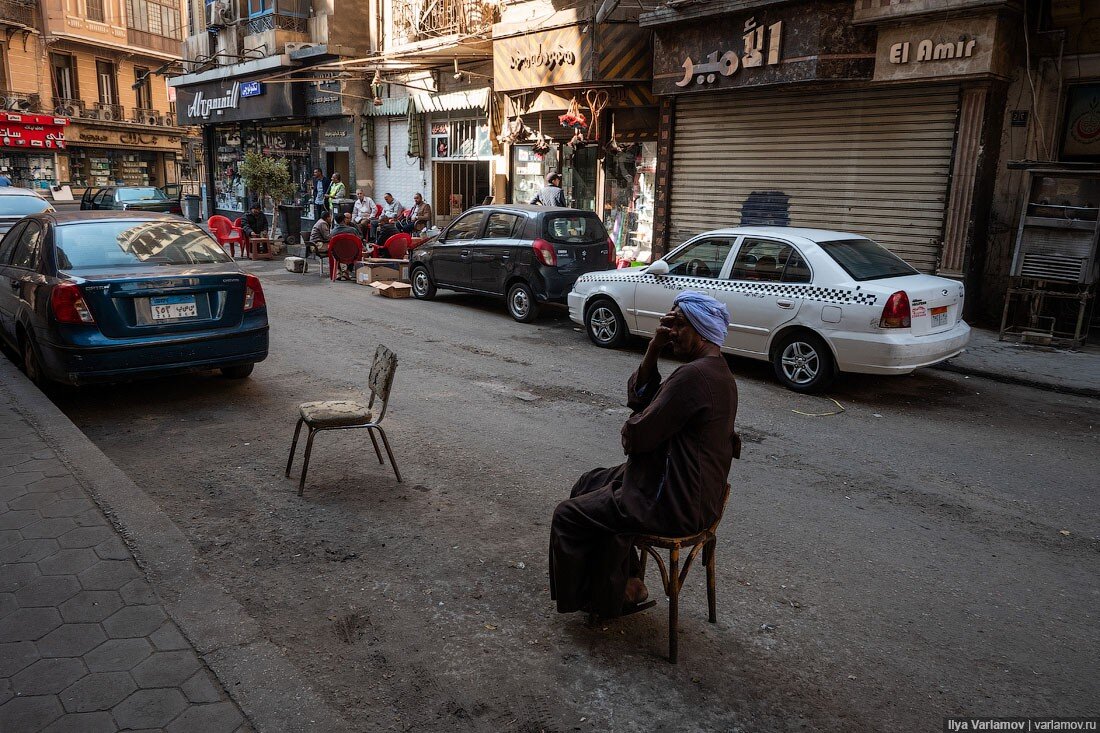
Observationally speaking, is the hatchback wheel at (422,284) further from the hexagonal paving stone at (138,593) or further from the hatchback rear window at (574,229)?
the hexagonal paving stone at (138,593)

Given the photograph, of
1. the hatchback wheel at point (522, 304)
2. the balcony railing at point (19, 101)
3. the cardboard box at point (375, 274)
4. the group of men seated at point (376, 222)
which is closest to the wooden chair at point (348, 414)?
the hatchback wheel at point (522, 304)

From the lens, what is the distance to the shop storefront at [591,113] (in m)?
15.2

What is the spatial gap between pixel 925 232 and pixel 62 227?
10.9m

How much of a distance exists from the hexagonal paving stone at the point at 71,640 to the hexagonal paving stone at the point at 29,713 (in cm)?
28

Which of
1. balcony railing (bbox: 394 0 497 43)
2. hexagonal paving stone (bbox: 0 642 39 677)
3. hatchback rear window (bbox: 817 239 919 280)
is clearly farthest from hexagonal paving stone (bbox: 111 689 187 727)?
balcony railing (bbox: 394 0 497 43)

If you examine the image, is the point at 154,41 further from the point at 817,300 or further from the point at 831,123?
the point at 817,300

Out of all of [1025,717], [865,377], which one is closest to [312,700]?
[1025,717]

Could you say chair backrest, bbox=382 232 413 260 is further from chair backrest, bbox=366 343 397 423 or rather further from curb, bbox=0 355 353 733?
curb, bbox=0 355 353 733

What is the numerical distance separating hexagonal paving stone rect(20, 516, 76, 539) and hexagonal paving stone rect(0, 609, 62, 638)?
2.57 feet

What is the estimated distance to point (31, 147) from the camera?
3766cm

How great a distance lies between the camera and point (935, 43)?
1069 centimetres

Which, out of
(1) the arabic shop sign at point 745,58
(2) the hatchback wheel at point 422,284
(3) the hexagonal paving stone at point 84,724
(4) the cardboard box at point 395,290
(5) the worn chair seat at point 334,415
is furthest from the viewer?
(4) the cardboard box at point 395,290

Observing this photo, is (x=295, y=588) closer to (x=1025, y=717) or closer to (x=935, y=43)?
(x=1025, y=717)

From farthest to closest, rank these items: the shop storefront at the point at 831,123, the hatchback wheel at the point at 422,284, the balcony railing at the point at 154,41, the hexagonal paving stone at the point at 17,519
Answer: the balcony railing at the point at 154,41 < the hatchback wheel at the point at 422,284 < the shop storefront at the point at 831,123 < the hexagonal paving stone at the point at 17,519
